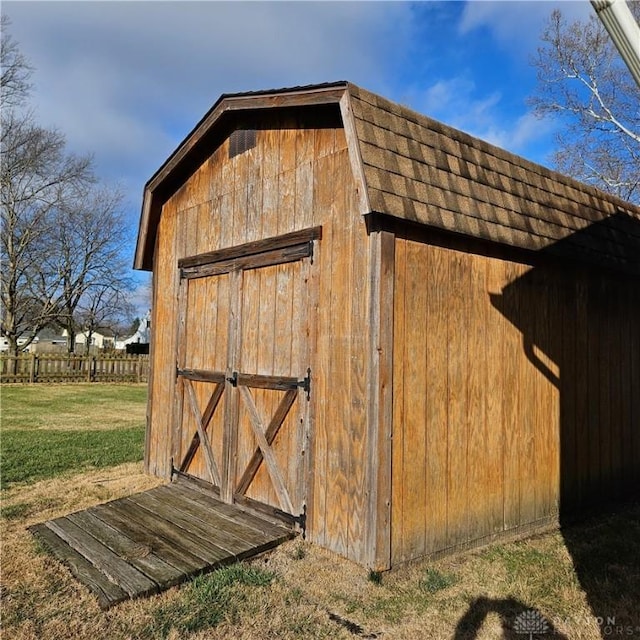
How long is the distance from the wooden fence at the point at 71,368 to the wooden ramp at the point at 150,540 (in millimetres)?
15942

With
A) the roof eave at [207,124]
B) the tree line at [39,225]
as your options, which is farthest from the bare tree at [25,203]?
the roof eave at [207,124]

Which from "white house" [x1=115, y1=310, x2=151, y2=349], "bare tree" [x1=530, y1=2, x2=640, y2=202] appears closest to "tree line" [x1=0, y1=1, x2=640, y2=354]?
"bare tree" [x1=530, y1=2, x2=640, y2=202]

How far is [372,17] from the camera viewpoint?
260 inches

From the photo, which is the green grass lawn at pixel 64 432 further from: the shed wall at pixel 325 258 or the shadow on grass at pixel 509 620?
the shadow on grass at pixel 509 620

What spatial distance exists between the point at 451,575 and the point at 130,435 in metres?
7.42

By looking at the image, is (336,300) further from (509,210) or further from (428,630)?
(428,630)

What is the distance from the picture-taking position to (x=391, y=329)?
379 cm

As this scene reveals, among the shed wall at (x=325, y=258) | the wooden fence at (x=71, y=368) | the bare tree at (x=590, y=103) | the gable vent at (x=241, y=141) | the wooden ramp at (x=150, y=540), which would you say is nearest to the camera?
the wooden ramp at (x=150, y=540)

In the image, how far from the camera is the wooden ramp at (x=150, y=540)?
347cm

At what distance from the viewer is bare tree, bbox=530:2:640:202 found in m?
15.1

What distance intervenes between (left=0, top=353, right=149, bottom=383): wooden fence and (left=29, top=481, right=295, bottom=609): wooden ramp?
52.3ft

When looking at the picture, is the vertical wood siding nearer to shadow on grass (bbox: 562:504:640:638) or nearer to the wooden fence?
shadow on grass (bbox: 562:504:640:638)

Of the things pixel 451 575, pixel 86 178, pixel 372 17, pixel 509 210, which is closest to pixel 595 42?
pixel 372 17

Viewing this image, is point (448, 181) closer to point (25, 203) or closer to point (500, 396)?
point (500, 396)
